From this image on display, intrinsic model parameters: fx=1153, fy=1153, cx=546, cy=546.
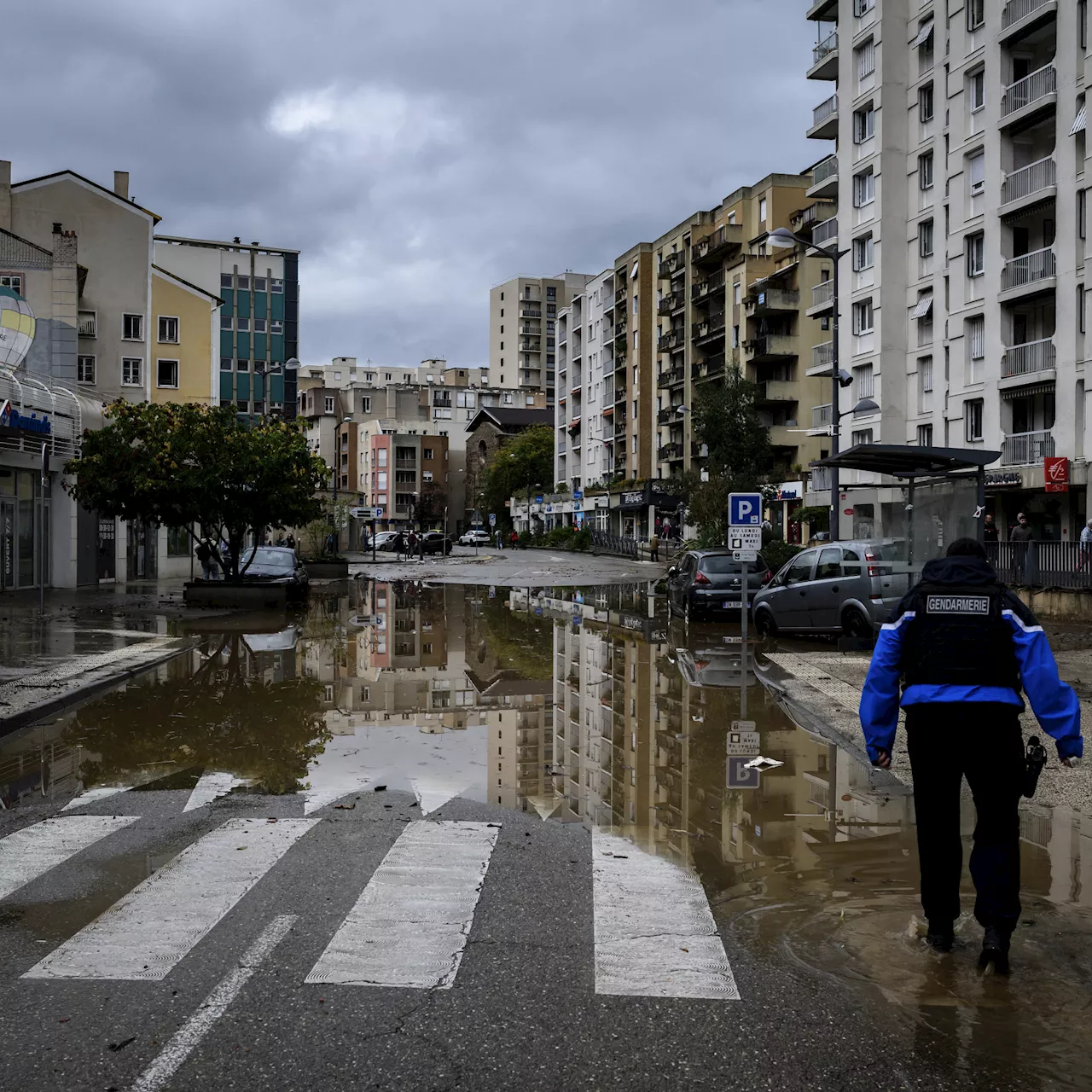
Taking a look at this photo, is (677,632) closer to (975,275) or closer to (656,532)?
(975,275)

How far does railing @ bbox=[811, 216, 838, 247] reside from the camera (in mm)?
49031

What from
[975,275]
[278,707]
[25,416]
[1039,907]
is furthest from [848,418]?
[1039,907]

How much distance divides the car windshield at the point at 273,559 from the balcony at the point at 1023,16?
28107 millimetres

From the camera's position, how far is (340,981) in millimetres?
4406

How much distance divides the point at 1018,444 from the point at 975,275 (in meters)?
6.40

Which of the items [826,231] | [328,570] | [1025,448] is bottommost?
[328,570]

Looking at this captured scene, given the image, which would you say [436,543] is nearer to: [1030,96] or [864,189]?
[864,189]

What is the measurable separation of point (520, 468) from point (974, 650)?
370 feet

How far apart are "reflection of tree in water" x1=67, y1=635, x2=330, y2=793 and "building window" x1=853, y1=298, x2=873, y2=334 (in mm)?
35673

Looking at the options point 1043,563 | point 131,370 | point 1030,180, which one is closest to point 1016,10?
point 1030,180

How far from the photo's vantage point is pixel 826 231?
5016 cm

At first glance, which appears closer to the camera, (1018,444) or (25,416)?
(25,416)

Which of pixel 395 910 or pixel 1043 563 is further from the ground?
pixel 1043 563

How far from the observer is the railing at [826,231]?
49.0m
